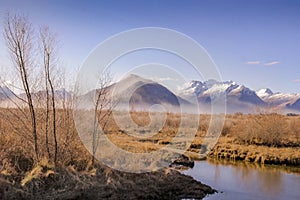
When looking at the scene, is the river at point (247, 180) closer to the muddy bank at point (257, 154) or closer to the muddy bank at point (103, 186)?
the muddy bank at point (103, 186)

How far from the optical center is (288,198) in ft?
46.2

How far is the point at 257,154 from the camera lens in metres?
24.7

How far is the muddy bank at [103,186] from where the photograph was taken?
11586 millimetres

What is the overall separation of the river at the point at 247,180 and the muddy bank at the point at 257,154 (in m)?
1.49

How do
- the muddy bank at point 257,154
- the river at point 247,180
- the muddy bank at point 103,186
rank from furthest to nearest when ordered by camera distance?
1. the muddy bank at point 257,154
2. the river at point 247,180
3. the muddy bank at point 103,186

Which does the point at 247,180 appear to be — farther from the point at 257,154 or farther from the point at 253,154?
the point at 253,154

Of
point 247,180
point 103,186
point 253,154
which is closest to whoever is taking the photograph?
point 103,186

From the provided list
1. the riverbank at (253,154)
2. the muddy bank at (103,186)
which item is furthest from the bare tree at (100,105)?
the riverbank at (253,154)

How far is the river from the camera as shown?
1452 cm

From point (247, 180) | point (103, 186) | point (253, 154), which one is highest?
point (253, 154)

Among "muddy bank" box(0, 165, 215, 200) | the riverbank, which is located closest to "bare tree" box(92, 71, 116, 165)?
"muddy bank" box(0, 165, 215, 200)

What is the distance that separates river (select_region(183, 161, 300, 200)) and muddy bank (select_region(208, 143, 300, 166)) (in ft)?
4.88

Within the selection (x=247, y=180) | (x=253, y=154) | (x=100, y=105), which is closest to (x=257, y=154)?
(x=253, y=154)

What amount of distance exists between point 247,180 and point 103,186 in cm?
789
